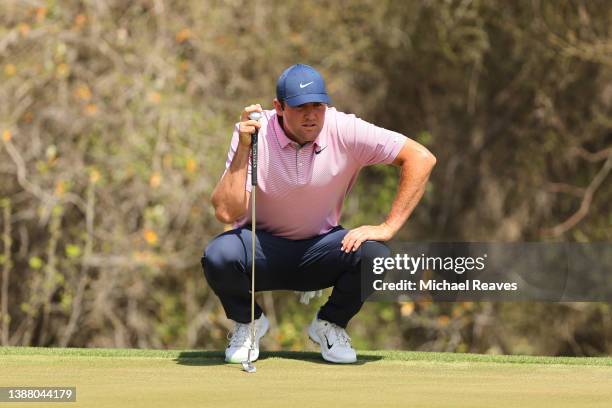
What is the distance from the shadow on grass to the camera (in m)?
5.50

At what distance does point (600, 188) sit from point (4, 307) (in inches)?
169

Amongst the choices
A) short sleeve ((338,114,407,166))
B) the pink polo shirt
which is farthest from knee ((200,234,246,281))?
short sleeve ((338,114,407,166))

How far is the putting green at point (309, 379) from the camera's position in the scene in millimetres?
4297

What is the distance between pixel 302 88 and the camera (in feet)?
17.3

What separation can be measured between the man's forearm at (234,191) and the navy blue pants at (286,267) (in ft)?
0.36

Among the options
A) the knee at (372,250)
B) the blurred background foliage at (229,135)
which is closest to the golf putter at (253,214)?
the knee at (372,250)

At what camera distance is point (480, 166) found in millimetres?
10461

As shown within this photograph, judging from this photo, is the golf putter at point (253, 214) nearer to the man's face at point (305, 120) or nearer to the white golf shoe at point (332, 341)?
the man's face at point (305, 120)

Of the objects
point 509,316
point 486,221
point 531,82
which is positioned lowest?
point 509,316

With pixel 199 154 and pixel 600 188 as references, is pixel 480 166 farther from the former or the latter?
pixel 199 154

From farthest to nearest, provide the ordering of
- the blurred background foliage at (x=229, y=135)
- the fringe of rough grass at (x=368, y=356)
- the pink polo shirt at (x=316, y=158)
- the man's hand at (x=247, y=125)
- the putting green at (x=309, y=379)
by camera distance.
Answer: the blurred background foliage at (x=229, y=135) < the fringe of rough grass at (x=368, y=356) < the pink polo shirt at (x=316, y=158) < the man's hand at (x=247, y=125) < the putting green at (x=309, y=379)

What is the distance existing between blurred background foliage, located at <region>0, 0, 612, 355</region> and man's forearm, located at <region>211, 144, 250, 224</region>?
3.73 meters

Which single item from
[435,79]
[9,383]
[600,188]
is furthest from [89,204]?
[9,383]

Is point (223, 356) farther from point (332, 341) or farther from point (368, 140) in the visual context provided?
point (368, 140)
